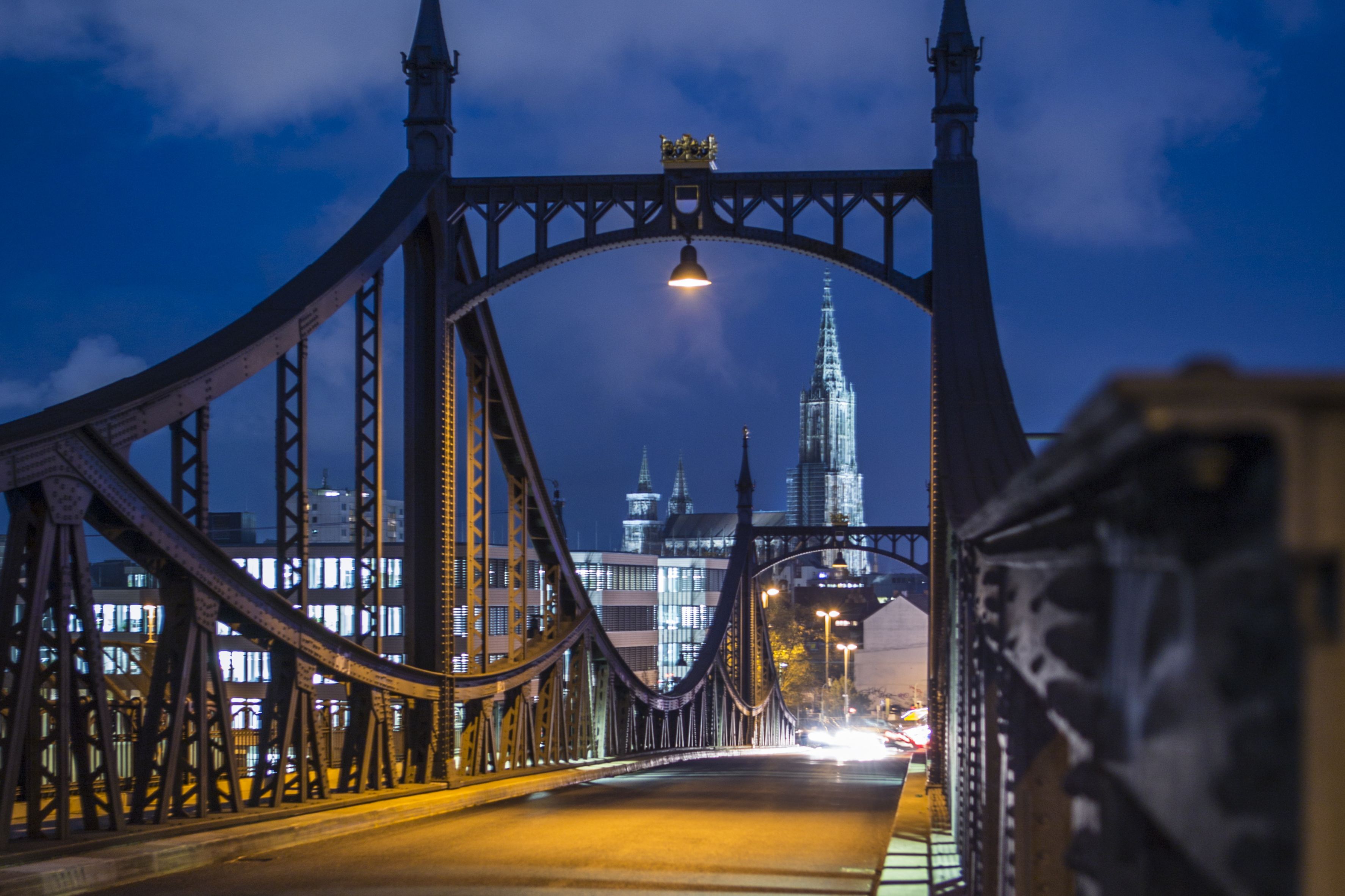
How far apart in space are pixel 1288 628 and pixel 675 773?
22.8 m

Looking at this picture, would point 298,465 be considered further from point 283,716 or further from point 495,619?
point 495,619

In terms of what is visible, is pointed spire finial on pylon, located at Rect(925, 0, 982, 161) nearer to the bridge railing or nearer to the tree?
the bridge railing

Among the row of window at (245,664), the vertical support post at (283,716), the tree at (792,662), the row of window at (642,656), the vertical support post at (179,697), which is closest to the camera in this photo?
the vertical support post at (179,697)

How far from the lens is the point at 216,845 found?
9930 millimetres

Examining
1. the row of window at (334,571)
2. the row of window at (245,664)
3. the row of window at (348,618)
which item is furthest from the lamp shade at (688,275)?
the row of window at (334,571)

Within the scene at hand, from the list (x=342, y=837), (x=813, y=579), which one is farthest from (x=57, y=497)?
(x=813, y=579)

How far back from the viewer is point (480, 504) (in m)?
18.4

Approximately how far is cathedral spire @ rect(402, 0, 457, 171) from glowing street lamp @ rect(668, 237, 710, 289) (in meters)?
2.93

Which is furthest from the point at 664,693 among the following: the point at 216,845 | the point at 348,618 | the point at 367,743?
the point at 348,618

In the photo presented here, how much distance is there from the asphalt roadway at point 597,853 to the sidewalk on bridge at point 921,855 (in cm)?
25

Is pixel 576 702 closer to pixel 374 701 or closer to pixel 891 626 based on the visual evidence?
pixel 374 701

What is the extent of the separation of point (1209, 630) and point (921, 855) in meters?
8.42

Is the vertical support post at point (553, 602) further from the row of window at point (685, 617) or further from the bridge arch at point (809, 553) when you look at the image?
the row of window at point (685, 617)

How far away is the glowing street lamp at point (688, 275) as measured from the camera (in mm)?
15797
